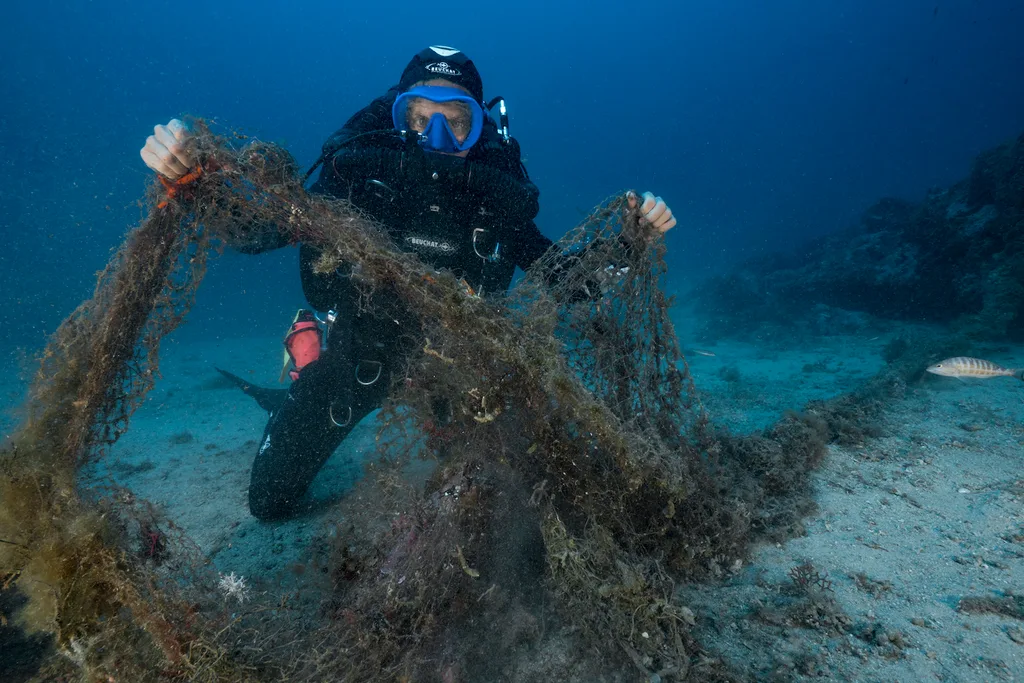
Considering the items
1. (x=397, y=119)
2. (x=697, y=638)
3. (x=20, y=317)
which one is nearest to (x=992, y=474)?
(x=697, y=638)

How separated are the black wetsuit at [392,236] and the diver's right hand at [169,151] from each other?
1747mm

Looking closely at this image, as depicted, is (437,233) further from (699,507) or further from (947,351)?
(947,351)

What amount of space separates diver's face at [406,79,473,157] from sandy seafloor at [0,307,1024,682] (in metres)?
3.07

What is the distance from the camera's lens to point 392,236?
421 centimetres

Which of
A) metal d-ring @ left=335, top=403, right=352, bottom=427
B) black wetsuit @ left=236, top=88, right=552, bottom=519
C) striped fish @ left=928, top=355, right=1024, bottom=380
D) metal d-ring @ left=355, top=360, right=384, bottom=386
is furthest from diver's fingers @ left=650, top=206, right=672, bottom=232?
striped fish @ left=928, top=355, right=1024, bottom=380

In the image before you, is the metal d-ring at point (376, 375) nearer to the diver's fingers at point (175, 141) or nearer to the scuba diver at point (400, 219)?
the scuba diver at point (400, 219)

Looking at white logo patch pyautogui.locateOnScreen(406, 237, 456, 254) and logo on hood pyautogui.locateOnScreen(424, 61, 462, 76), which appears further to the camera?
logo on hood pyautogui.locateOnScreen(424, 61, 462, 76)

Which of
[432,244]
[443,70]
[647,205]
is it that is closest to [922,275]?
[647,205]

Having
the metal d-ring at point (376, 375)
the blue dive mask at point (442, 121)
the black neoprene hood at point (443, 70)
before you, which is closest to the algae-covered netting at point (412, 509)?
the metal d-ring at point (376, 375)

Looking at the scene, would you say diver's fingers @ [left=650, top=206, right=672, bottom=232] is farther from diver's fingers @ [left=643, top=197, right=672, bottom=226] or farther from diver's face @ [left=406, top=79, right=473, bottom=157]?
diver's face @ [left=406, top=79, right=473, bottom=157]

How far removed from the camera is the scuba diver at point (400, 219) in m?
4.16

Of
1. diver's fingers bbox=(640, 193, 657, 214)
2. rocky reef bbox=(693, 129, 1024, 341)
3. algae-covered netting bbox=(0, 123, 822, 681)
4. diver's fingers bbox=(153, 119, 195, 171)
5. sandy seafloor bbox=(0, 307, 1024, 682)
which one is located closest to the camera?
algae-covered netting bbox=(0, 123, 822, 681)

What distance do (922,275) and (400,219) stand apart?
16.5 meters

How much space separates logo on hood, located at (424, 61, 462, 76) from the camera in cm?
455
